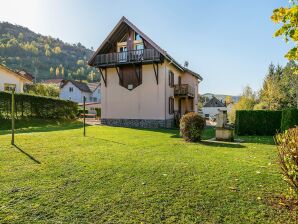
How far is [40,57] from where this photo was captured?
116188mm

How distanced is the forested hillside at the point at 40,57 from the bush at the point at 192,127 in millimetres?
87051

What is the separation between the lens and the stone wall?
23.5m

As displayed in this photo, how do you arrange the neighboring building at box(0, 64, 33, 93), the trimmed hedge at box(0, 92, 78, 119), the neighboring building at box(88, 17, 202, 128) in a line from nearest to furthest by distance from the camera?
the trimmed hedge at box(0, 92, 78, 119)
the neighboring building at box(88, 17, 202, 128)
the neighboring building at box(0, 64, 33, 93)

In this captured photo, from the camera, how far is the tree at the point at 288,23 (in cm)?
312

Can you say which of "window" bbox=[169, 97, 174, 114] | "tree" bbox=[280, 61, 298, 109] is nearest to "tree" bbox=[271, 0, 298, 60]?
"window" bbox=[169, 97, 174, 114]

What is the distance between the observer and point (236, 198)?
450cm

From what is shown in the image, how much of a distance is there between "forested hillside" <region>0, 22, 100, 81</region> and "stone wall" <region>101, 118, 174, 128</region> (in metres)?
73.4

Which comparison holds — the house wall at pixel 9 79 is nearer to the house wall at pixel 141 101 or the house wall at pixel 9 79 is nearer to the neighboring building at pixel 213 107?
the house wall at pixel 141 101

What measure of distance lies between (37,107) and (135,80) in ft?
31.0

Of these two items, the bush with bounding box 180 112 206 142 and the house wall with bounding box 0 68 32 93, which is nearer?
the bush with bounding box 180 112 206 142

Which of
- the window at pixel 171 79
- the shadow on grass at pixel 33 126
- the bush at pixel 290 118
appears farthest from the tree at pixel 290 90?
the shadow on grass at pixel 33 126

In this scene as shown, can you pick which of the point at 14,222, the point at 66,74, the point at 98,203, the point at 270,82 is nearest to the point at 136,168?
the point at 98,203

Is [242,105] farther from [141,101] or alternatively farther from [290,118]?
[290,118]

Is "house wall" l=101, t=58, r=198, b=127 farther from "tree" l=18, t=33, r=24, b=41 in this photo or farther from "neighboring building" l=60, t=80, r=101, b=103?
"tree" l=18, t=33, r=24, b=41
